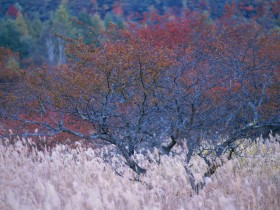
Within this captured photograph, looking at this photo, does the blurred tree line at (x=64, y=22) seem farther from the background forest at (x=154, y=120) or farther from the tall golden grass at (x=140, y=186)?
the tall golden grass at (x=140, y=186)

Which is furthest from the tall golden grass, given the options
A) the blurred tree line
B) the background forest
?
the blurred tree line

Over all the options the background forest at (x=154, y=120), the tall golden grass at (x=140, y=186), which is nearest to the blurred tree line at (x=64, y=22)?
the background forest at (x=154, y=120)

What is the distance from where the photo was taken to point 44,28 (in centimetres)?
3794

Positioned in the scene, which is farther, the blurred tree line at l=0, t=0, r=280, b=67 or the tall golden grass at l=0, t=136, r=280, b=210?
the blurred tree line at l=0, t=0, r=280, b=67

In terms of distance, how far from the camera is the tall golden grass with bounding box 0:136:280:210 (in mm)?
4285

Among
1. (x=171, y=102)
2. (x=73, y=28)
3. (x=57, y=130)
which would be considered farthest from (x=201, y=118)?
(x=73, y=28)

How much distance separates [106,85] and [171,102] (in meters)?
1.21

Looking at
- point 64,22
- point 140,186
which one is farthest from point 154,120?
point 64,22

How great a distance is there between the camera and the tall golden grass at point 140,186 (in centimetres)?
429

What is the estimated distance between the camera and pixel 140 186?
16.6ft

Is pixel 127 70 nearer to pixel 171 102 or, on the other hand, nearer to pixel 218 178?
pixel 171 102

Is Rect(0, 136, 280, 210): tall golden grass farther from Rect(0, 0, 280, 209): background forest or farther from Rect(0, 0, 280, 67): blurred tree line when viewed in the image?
Rect(0, 0, 280, 67): blurred tree line

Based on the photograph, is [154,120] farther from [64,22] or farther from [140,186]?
[64,22]

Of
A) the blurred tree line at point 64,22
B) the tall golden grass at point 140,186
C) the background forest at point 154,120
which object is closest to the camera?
the tall golden grass at point 140,186
